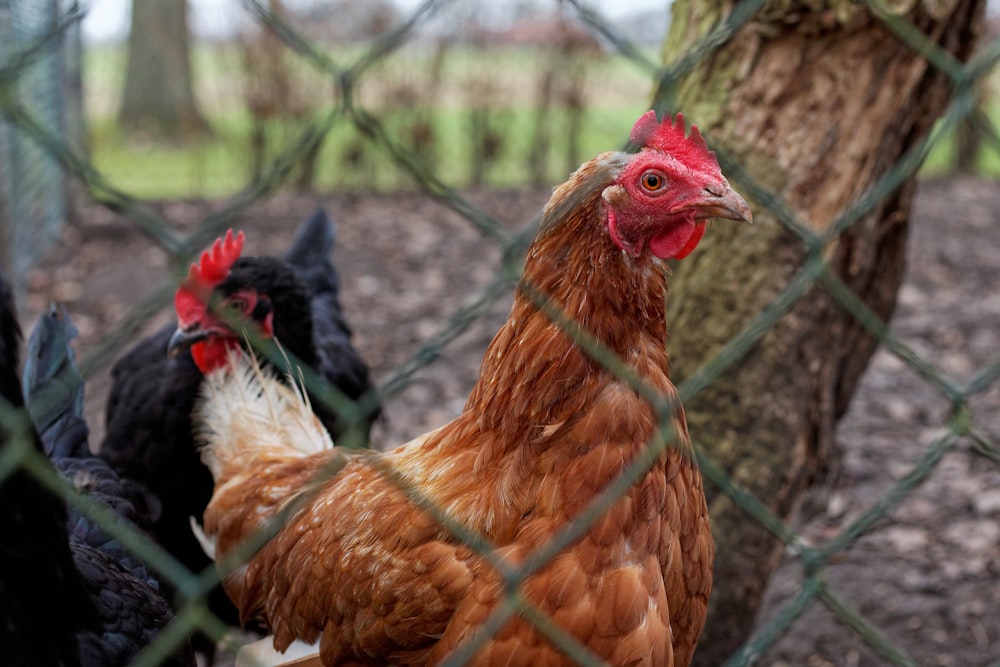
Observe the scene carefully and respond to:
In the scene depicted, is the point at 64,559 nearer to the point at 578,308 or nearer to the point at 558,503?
the point at 558,503

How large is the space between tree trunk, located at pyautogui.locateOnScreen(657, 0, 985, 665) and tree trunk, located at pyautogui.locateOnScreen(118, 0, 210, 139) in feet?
19.4

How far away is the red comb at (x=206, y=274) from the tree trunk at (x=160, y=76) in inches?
191

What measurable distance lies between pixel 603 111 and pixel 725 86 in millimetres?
6589

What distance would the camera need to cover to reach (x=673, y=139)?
1697 mm

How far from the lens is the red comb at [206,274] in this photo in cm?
268

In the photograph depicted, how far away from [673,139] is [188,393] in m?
1.82

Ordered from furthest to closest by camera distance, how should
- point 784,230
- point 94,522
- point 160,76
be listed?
1. point 160,76
2. point 784,230
3. point 94,522

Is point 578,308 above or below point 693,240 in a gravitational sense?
below

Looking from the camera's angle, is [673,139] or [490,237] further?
[673,139]

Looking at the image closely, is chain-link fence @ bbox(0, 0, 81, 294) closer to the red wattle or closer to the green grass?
the green grass

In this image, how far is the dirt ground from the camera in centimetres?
316

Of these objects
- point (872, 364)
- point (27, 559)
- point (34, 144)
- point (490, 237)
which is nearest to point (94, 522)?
point (27, 559)

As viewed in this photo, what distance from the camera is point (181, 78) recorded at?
327 inches

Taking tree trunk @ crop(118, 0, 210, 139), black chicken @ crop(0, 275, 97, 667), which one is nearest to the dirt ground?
black chicken @ crop(0, 275, 97, 667)
